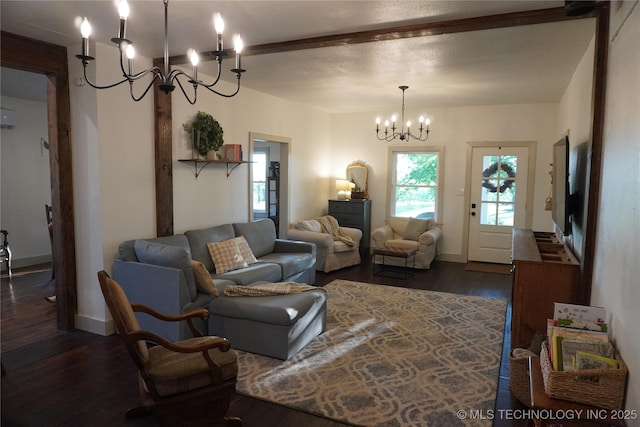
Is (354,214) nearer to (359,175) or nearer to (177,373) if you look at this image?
(359,175)

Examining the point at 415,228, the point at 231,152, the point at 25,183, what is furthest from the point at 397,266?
the point at 25,183

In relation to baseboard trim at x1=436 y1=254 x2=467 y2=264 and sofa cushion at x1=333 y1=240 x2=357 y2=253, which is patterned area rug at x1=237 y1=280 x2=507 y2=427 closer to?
sofa cushion at x1=333 y1=240 x2=357 y2=253

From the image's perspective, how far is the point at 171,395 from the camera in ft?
7.11

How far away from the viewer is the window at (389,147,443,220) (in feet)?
23.7

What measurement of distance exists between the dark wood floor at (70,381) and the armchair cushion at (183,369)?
1.46 feet

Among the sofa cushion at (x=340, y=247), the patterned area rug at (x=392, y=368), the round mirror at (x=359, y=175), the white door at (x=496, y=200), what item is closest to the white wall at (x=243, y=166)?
the round mirror at (x=359, y=175)

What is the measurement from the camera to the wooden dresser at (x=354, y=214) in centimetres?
726

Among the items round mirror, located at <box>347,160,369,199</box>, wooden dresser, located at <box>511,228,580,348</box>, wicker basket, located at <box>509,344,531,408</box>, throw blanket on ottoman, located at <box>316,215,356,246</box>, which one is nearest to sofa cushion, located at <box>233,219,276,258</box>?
throw blanket on ottoman, located at <box>316,215,356,246</box>

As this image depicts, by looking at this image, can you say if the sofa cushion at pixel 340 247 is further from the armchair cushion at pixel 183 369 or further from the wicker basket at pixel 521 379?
the armchair cushion at pixel 183 369

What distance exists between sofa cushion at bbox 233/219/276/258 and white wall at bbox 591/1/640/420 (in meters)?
3.54

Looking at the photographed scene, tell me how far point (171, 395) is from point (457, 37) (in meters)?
3.26

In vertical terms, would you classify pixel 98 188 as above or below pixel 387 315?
above

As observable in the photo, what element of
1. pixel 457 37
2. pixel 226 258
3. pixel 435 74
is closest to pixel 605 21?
pixel 457 37

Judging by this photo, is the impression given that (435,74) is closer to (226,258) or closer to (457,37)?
(457,37)
